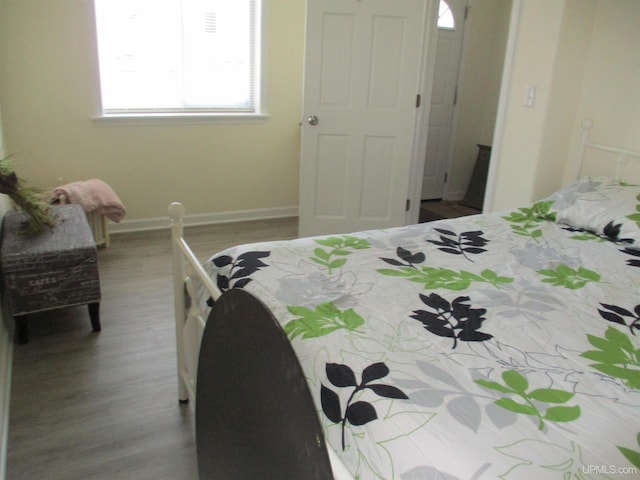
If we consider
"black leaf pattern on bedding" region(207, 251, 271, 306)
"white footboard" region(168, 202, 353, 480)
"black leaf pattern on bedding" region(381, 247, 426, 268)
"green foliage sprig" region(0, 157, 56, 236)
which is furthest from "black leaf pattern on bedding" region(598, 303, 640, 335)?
"green foliage sprig" region(0, 157, 56, 236)

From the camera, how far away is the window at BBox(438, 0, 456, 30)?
4797 mm

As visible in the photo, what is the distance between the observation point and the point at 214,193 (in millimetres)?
4410

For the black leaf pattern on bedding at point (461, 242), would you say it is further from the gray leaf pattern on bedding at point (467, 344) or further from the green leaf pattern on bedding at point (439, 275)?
the green leaf pattern on bedding at point (439, 275)

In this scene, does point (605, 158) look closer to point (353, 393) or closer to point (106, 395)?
point (353, 393)

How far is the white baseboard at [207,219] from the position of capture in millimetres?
4141

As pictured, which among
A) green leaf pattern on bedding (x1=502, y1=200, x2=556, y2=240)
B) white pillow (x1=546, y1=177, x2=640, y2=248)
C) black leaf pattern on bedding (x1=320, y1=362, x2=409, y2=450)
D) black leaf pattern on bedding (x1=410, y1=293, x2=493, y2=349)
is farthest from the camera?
green leaf pattern on bedding (x1=502, y1=200, x2=556, y2=240)

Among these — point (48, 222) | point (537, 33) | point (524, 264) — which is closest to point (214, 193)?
point (48, 222)

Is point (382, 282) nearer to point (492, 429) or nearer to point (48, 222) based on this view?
point (492, 429)

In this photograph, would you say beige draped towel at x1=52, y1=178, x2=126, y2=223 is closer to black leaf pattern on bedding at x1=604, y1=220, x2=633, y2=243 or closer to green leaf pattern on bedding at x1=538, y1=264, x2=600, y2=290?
green leaf pattern on bedding at x1=538, y1=264, x2=600, y2=290

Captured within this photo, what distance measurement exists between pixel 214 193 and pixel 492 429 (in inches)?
145

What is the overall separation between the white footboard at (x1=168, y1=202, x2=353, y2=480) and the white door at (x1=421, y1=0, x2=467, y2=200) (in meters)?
3.69

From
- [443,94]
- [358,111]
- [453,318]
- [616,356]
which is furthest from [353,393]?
[443,94]

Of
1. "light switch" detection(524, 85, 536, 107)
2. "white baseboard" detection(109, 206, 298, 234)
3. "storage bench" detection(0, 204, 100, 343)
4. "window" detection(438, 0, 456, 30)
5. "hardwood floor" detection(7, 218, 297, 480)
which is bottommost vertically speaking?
Answer: "hardwood floor" detection(7, 218, 297, 480)

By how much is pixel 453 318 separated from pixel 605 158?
1.90 meters
